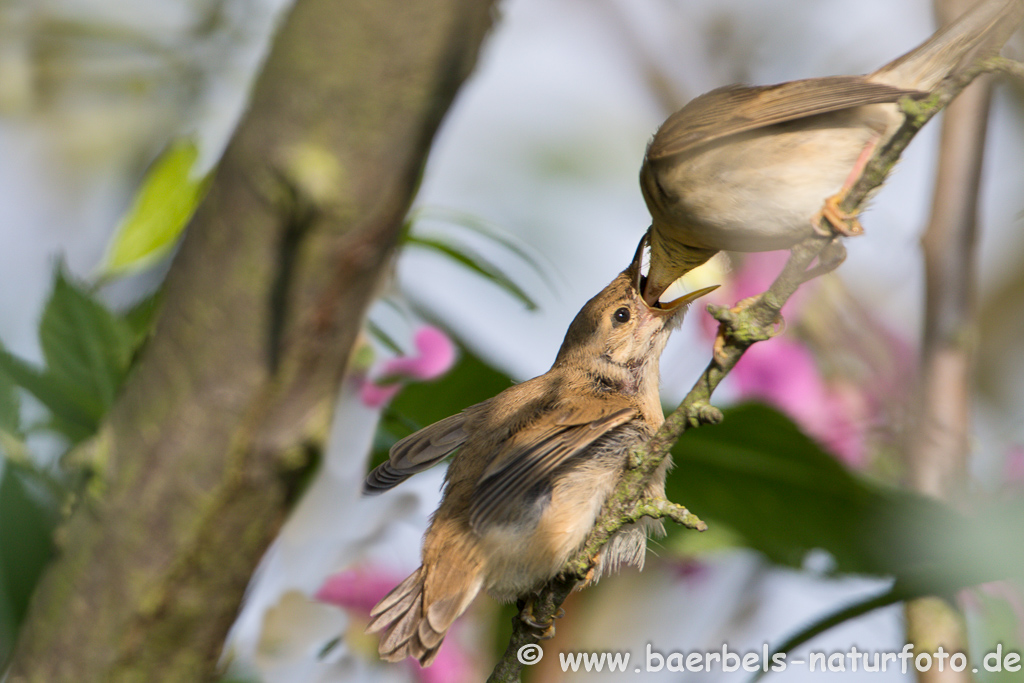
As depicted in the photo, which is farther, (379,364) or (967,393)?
(967,393)

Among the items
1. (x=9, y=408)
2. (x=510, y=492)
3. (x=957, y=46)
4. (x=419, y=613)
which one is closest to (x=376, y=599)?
(x=419, y=613)

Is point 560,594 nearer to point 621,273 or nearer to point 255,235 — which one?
point 255,235

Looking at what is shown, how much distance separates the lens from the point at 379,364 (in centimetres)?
173

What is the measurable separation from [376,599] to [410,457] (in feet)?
2.23

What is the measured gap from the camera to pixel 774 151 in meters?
1.42

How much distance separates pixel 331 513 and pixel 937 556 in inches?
41.8

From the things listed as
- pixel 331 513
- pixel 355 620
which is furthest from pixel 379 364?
pixel 355 620

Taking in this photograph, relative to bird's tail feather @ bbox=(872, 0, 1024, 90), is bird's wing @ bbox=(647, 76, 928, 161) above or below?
below

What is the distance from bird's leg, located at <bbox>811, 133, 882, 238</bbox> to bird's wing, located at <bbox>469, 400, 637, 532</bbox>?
0.54 m

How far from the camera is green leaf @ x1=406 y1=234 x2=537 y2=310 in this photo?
58.6 inches

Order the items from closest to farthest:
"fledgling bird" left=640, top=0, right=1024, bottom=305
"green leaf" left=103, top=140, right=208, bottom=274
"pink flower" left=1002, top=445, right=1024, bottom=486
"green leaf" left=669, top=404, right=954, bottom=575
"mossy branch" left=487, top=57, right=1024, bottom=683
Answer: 1. "mossy branch" left=487, top=57, right=1024, bottom=683
2. "fledgling bird" left=640, top=0, right=1024, bottom=305
3. "green leaf" left=669, top=404, right=954, bottom=575
4. "green leaf" left=103, top=140, right=208, bottom=274
5. "pink flower" left=1002, top=445, right=1024, bottom=486

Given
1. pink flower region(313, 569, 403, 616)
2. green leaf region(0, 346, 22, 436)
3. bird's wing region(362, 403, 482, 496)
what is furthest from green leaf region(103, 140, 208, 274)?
pink flower region(313, 569, 403, 616)

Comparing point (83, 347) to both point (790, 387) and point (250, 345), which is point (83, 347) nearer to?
point (250, 345)

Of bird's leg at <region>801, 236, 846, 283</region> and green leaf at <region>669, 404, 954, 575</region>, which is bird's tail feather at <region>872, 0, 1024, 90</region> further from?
green leaf at <region>669, 404, 954, 575</region>
